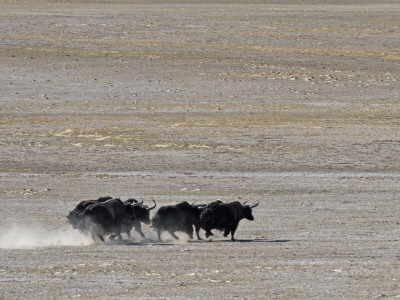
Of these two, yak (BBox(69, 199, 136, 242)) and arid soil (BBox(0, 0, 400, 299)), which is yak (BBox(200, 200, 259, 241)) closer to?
arid soil (BBox(0, 0, 400, 299))

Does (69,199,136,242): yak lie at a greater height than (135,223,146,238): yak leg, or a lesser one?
greater

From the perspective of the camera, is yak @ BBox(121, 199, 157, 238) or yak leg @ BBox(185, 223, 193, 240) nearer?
yak leg @ BBox(185, 223, 193, 240)

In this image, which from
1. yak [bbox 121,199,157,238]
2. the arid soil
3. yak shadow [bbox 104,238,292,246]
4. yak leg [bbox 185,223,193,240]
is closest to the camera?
the arid soil

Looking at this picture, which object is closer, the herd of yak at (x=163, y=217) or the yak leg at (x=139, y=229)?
the herd of yak at (x=163, y=217)

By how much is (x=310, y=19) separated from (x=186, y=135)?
23.4m

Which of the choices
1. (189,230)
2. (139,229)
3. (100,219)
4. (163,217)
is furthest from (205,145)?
(100,219)

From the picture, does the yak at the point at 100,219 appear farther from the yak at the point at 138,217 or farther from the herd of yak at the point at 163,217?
the yak at the point at 138,217

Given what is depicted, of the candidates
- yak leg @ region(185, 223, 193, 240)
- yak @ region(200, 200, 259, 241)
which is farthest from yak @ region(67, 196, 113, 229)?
yak @ region(200, 200, 259, 241)

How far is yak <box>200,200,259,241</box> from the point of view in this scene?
15.3 meters

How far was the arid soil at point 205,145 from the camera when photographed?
11898mm

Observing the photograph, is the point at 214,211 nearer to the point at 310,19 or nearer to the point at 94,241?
the point at 94,241

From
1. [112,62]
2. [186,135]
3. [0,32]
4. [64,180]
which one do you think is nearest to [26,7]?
[0,32]

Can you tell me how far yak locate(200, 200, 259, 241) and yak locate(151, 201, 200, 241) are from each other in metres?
0.13

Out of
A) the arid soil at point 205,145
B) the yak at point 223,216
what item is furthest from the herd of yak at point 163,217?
the arid soil at point 205,145
